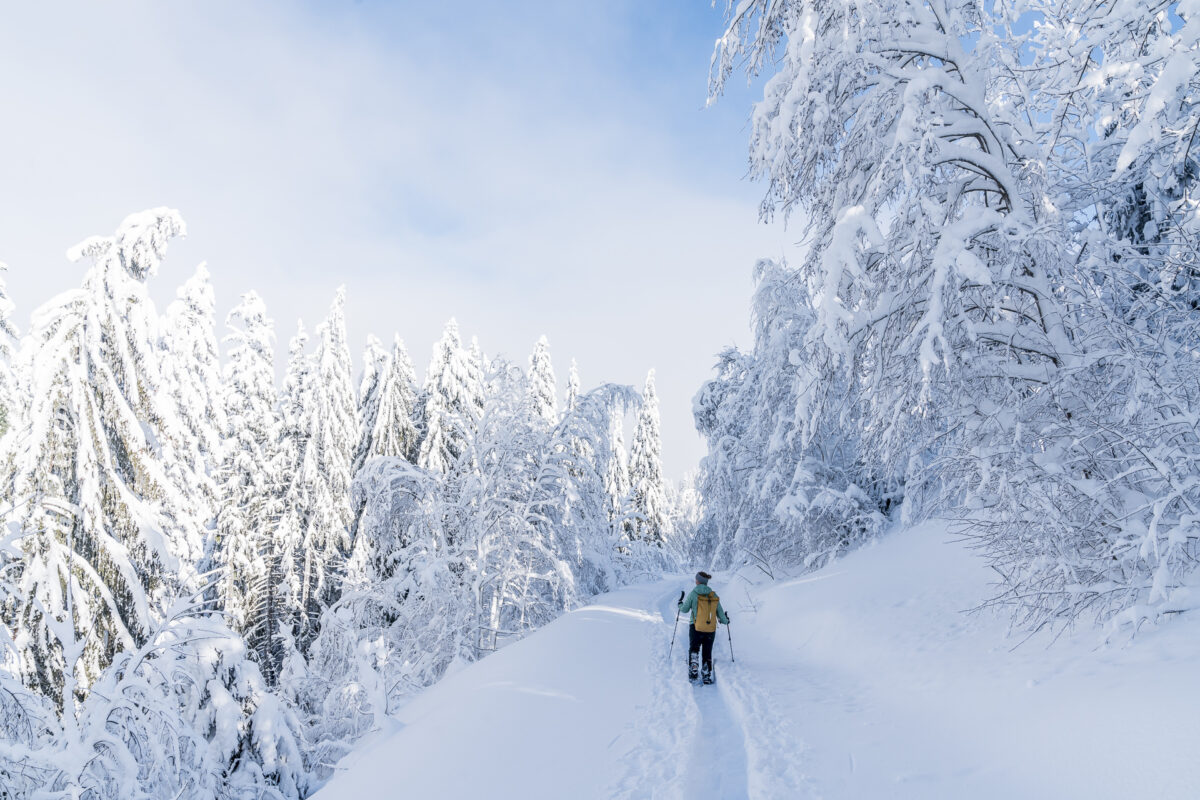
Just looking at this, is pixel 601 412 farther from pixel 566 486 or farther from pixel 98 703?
pixel 98 703

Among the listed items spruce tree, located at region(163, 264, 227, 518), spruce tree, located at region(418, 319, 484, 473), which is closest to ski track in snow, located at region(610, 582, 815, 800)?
spruce tree, located at region(163, 264, 227, 518)

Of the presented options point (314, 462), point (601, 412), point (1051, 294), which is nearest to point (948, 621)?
point (1051, 294)

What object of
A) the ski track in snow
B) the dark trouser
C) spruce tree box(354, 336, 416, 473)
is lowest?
the ski track in snow

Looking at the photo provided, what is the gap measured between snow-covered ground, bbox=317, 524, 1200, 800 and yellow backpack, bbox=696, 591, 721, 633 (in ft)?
2.90

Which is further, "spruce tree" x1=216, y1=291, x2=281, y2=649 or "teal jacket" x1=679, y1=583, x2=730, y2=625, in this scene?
"spruce tree" x1=216, y1=291, x2=281, y2=649

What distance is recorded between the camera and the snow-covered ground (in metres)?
4.21

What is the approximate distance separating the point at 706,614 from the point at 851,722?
9.98 ft

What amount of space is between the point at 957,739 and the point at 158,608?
40.1 feet

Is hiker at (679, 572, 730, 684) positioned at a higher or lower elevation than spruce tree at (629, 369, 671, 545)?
lower

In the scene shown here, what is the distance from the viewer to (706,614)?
9.41 meters

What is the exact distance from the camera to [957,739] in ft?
17.6

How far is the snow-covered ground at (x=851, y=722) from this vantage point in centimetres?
421

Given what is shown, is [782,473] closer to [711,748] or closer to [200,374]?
[711,748]

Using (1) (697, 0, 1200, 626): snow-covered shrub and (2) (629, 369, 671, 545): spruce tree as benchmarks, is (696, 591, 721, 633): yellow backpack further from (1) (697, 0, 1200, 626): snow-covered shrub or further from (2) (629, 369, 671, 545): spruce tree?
(2) (629, 369, 671, 545): spruce tree
